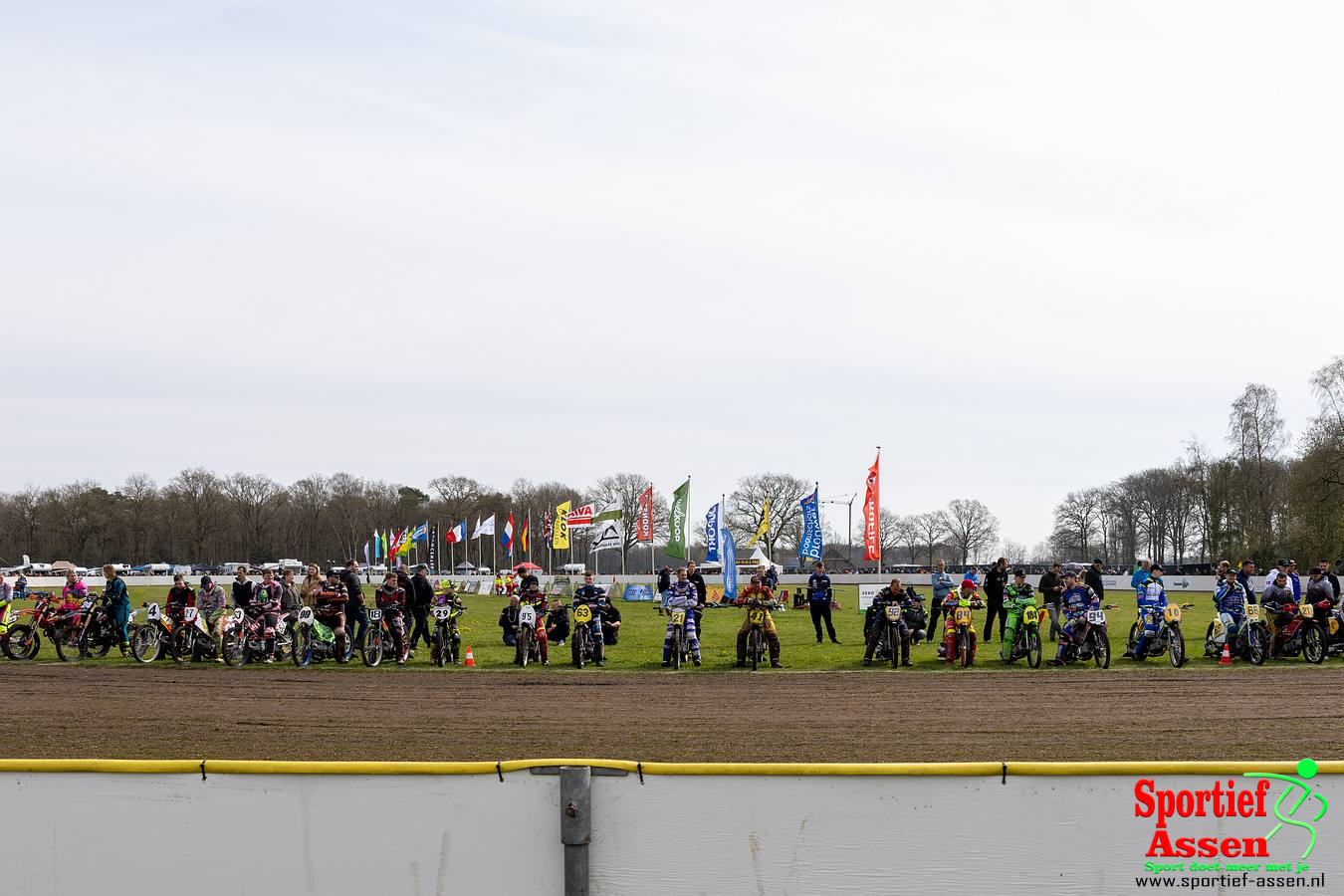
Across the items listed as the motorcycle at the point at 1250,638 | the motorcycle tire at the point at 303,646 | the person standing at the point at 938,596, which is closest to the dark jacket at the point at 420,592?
the motorcycle tire at the point at 303,646

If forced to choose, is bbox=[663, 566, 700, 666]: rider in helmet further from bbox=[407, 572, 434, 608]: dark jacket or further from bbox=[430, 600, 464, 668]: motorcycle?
bbox=[407, 572, 434, 608]: dark jacket

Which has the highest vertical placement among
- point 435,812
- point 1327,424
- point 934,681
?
point 1327,424

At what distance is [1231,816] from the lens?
182 inches

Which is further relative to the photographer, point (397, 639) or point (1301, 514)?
point (1301, 514)

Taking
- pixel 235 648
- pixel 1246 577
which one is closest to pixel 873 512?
pixel 1246 577

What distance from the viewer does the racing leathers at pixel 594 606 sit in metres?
19.9

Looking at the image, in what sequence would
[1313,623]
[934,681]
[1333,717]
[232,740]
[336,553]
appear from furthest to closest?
1. [336,553]
2. [1313,623]
3. [934,681]
4. [1333,717]
5. [232,740]

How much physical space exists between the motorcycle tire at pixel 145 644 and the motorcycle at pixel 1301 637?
19.4m

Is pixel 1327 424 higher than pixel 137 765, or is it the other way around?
pixel 1327 424

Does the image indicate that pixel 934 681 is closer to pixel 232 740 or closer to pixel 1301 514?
pixel 232 740

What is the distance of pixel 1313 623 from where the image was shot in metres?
19.8

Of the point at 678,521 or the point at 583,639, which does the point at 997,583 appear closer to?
the point at 583,639

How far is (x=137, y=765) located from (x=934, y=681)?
45.9 ft

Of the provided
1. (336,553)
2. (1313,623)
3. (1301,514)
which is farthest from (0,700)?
(336,553)
